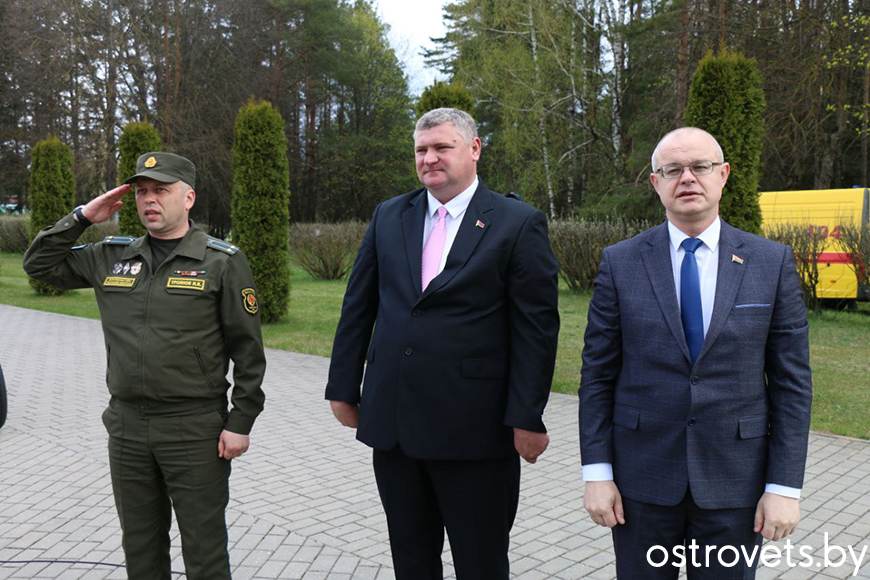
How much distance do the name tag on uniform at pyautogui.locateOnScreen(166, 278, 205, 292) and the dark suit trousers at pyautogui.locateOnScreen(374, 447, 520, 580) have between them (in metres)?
0.99

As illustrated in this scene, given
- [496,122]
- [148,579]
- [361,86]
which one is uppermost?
[361,86]

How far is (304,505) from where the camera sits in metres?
4.77

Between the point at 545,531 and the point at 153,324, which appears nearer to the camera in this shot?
the point at 153,324

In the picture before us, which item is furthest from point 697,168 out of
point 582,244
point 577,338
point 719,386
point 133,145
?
point 133,145

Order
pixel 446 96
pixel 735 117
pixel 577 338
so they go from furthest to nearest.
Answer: pixel 577 338 < pixel 446 96 < pixel 735 117

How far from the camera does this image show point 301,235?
2388 cm

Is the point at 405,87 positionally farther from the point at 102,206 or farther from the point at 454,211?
the point at 454,211

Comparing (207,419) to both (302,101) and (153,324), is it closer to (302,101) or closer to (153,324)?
(153,324)

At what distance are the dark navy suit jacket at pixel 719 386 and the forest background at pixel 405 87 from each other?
16.5m

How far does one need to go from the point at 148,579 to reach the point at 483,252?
6.37 ft

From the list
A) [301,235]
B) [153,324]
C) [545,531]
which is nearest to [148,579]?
[153,324]

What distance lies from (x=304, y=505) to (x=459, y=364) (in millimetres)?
2599

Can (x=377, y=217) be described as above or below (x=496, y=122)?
below

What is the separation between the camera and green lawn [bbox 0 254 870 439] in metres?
7.40
